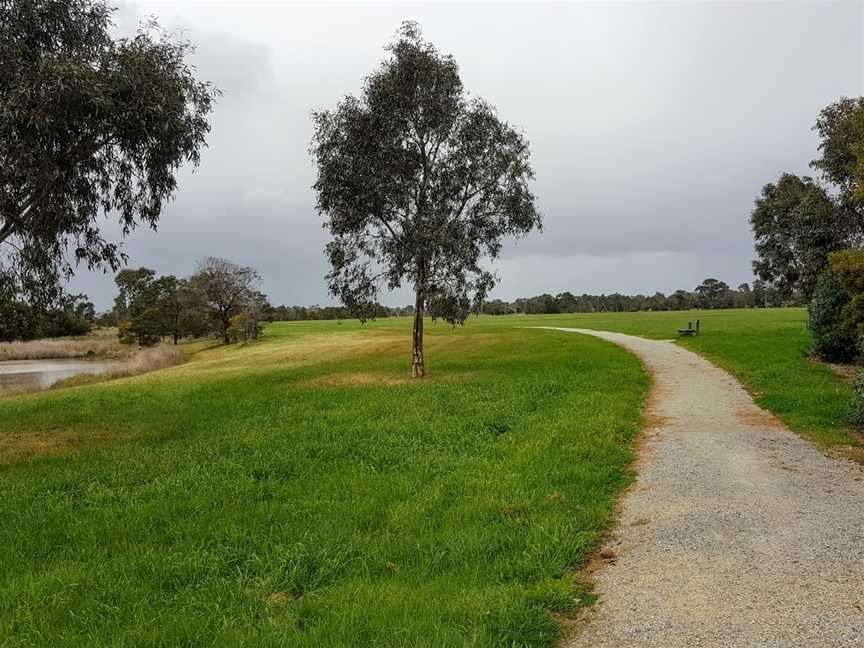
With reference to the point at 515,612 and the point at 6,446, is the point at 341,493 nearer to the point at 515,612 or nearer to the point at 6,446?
the point at 515,612

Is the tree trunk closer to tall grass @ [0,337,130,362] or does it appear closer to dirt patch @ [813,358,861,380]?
dirt patch @ [813,358,861,380]

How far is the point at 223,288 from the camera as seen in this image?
70.0 m

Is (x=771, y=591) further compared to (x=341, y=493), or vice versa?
(x=341, y=493)

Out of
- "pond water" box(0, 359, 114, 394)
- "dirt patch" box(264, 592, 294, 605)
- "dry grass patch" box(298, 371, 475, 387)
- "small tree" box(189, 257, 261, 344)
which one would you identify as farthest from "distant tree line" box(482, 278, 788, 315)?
"dirt patch" box(264, 592, 294, 605)

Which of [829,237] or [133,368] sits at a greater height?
[829,237]

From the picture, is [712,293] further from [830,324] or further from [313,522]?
[313,522]

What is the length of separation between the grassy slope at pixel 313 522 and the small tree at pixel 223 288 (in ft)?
189

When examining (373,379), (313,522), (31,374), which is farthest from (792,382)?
(31,374)

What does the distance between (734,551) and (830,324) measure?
670 inches

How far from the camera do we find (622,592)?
4.59m

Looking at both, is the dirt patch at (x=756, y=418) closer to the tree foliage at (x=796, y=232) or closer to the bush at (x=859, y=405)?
the bush at (x=859, y=405)

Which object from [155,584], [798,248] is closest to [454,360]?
[798,248]

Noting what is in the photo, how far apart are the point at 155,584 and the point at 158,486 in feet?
11.7

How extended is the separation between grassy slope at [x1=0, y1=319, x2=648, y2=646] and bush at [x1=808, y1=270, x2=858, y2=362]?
28.7 feet
